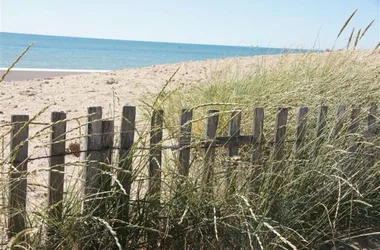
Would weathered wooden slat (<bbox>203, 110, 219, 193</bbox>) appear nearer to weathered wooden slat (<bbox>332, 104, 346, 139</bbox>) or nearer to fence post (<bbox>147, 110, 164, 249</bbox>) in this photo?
fence post (<bbox>147, 110, 164, 249</bbox>)

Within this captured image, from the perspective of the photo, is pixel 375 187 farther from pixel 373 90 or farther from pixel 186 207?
pixel 186 207

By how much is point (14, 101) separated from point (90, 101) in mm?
1268

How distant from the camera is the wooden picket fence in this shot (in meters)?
2.57

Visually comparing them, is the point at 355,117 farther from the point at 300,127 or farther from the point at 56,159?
the point at 56,159

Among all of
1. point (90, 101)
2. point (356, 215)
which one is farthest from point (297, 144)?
point (90, 101)

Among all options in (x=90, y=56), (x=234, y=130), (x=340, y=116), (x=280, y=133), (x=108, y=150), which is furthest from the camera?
(x=90, y=56)

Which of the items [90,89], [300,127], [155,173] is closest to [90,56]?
[90,89]

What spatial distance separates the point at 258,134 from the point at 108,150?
3.74ft

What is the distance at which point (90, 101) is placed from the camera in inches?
356

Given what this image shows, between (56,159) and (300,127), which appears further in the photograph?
(300,127)

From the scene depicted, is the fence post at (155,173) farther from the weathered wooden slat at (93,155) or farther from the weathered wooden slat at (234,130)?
the weathered wooden slat at (234,130)

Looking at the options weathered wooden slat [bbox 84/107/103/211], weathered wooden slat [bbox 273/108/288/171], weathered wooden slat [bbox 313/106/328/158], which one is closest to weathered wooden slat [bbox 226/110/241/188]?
weathered wooden slat [bbox 273/108/288/171]

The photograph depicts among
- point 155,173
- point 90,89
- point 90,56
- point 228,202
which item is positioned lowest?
point 90,56

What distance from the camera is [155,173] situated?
9.81 feet
